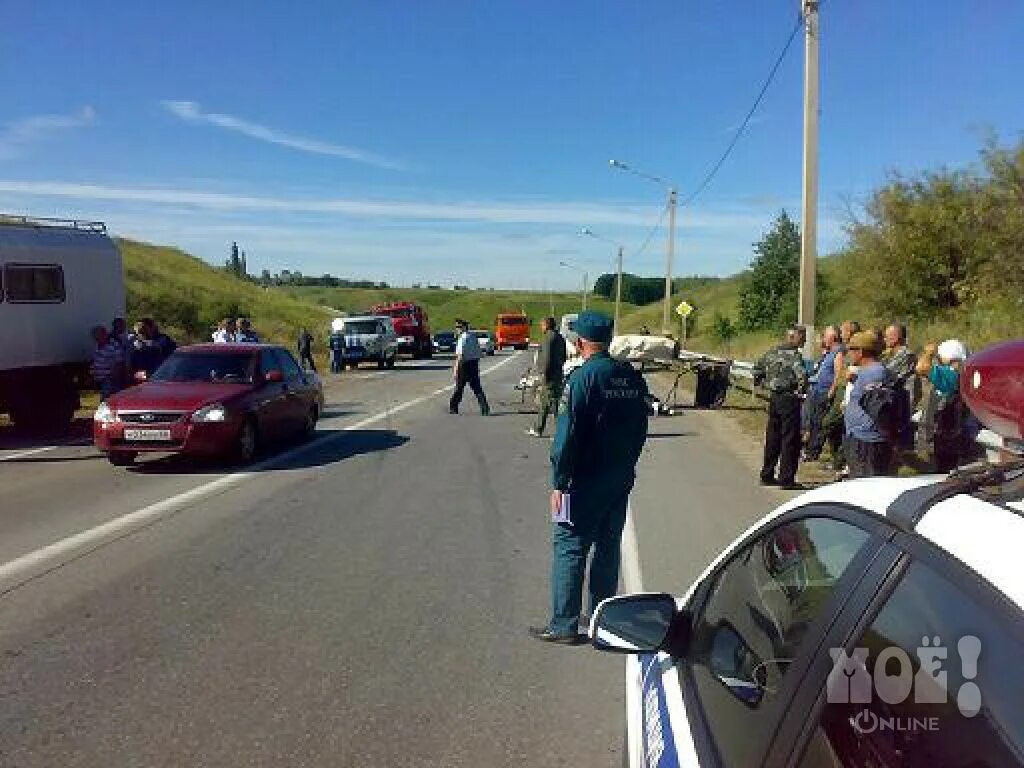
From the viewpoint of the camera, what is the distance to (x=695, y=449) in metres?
14.2

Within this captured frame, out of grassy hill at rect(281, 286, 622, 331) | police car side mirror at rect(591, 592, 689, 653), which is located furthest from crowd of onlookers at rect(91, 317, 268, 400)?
grassy hill at rect(281, 286, 622, 331)

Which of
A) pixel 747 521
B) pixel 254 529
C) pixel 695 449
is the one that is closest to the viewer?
pixel 254 529

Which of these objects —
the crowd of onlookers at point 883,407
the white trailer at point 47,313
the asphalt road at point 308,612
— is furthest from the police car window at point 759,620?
the white trailer at point 47,313

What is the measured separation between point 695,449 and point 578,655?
9.31 m

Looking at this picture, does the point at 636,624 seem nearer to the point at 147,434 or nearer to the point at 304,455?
the point at 147,434

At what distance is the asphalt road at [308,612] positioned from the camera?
4.10m

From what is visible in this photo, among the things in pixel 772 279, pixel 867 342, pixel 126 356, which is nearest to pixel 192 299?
pixel 772 279

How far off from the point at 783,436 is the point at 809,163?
7.06 metres

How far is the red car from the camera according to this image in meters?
11.4

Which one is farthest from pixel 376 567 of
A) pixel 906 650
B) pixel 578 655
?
pixel 906 650

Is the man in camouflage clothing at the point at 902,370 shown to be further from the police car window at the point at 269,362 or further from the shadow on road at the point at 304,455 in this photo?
the police car window at the point at 269,362

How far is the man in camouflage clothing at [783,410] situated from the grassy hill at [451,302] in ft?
394

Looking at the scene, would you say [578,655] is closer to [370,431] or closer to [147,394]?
[147,394]

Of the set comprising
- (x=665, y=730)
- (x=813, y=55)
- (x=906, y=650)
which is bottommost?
(x=665, y=730)
